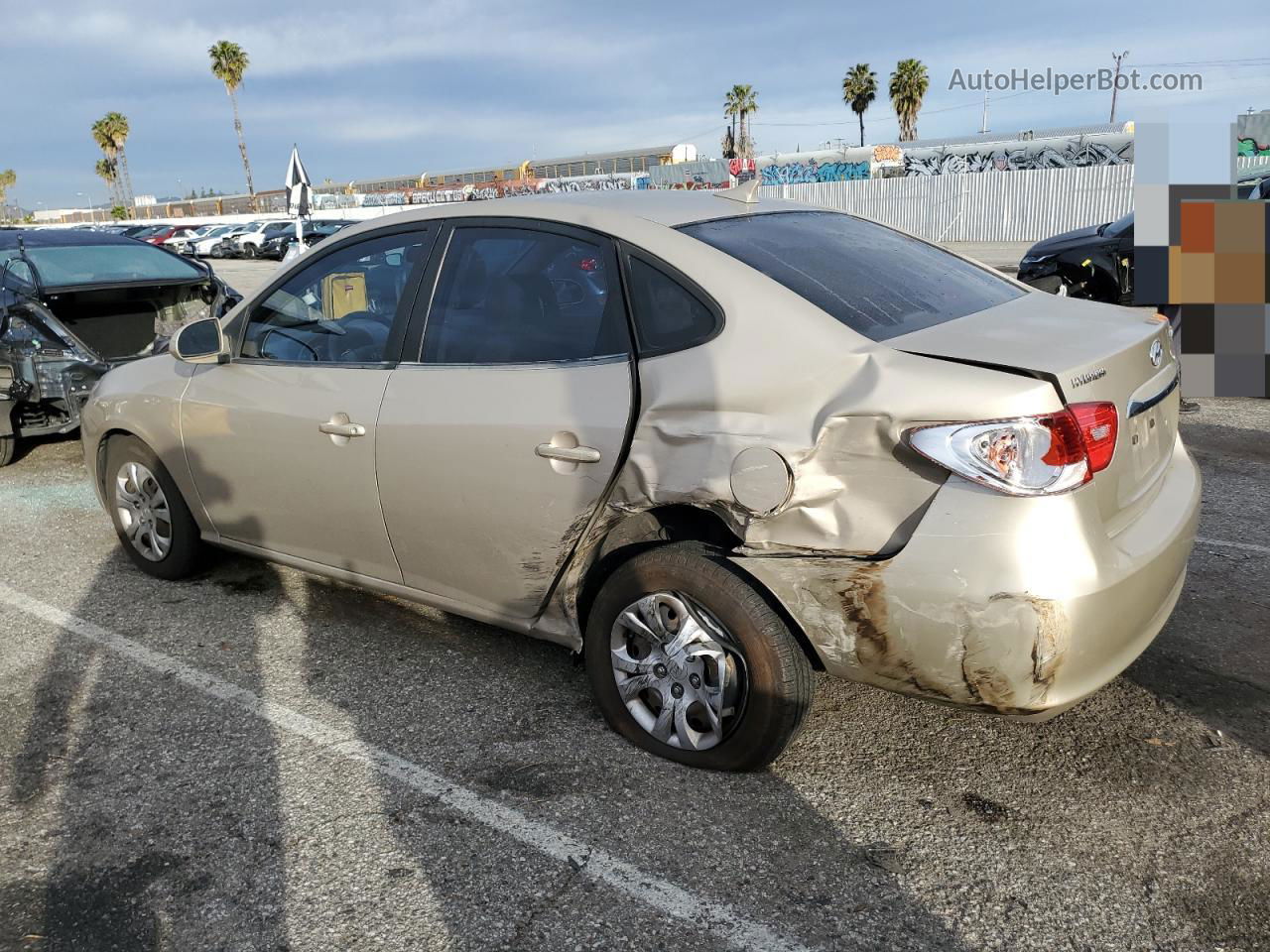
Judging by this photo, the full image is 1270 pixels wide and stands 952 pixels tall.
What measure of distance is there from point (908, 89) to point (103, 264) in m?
59.2

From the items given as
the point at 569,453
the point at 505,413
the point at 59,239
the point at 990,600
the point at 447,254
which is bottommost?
the point at 990,600

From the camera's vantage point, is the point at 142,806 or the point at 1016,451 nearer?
the point at 1016,451

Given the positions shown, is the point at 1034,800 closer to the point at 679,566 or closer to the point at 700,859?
the point at 700,859

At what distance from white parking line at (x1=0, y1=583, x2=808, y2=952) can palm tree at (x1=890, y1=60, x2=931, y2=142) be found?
62.1 meters

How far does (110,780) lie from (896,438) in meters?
2.57

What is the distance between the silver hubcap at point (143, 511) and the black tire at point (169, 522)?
24 mm

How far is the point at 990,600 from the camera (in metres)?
2.47

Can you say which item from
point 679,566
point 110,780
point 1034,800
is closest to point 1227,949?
point 1034,800

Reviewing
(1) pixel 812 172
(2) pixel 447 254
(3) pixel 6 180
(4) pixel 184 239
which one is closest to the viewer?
(2) pixel 447 254

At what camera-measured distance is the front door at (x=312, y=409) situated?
3.68 metres

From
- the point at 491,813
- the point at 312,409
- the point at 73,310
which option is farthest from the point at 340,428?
the point at 73,310

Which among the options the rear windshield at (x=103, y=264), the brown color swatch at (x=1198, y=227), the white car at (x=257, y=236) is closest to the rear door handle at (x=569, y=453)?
the brown color swatch at (x=1198, y=227)

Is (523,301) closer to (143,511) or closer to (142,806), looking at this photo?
(142,806)

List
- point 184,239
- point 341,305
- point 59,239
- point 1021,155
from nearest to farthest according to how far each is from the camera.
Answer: point 341,305 → point 59,239 → point 1021,155 → point 184,239
